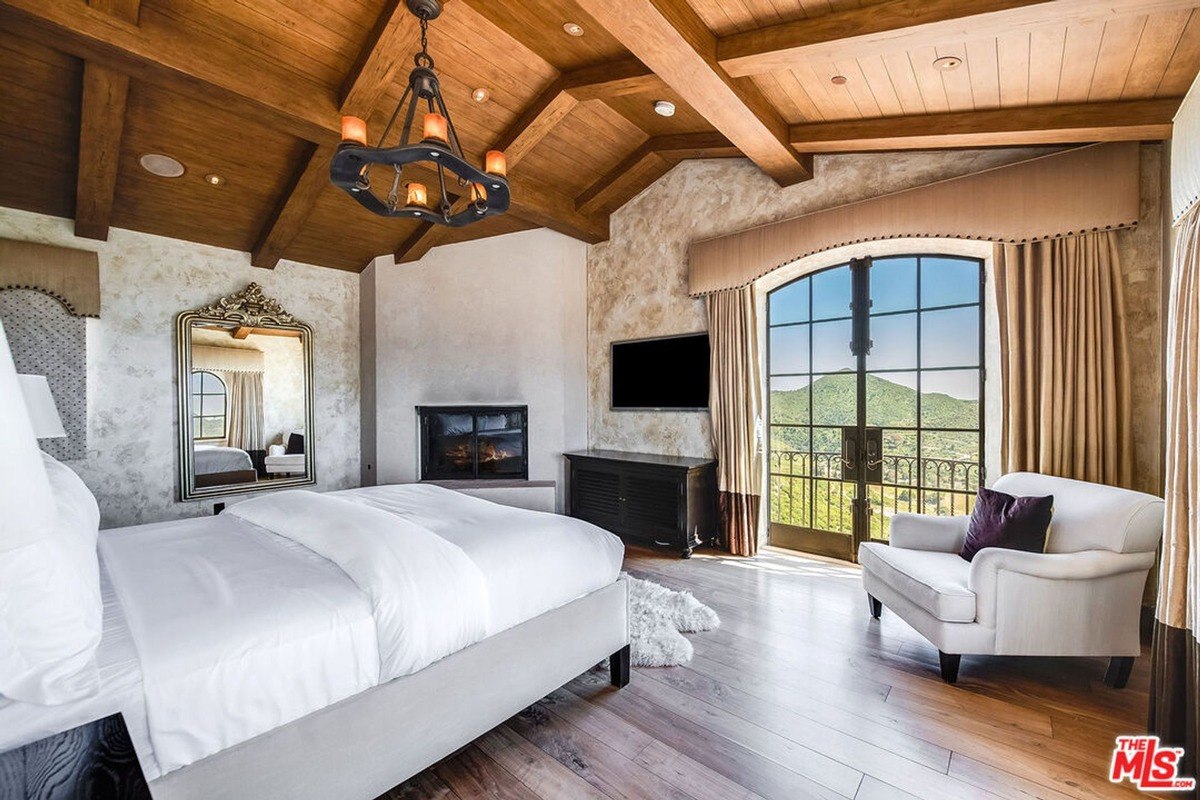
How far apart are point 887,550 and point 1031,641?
0.67 metres

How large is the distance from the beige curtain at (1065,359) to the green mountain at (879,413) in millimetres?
410

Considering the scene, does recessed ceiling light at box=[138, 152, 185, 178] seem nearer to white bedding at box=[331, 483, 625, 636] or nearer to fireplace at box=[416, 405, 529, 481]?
fireplace at box=[416, 405, 529, 481]

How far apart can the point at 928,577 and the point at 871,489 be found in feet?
5.19

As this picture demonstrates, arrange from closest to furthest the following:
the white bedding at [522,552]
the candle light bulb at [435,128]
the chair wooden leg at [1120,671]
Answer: the white bedding at [522,552] < the candle light bulb at [435,128] < the chair wooden leg at [1120,671]

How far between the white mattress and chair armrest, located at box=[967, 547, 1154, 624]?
2.82 m

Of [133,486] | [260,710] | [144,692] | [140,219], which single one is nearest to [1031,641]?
[260,710]

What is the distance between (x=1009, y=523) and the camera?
243 centimetres

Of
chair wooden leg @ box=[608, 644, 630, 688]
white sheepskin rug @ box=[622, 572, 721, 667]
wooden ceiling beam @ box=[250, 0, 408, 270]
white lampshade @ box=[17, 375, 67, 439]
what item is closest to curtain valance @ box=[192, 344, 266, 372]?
wooden ceiling beam @ box=[250, 0, 408, 270]

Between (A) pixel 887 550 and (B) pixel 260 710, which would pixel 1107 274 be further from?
A: (B) pixel 260 710

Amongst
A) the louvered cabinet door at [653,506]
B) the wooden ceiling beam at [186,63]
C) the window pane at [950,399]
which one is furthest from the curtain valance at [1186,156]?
the wooden ceiling beam at [186,63]

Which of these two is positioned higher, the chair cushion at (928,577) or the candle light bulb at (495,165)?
the candle light bulb at (495,165)

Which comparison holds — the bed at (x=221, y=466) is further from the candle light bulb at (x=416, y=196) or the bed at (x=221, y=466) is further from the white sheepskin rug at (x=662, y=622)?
the white sheepskin rug at (x=662, y=622)

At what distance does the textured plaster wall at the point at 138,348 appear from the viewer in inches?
155

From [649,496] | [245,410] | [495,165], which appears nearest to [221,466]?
[245,410]
